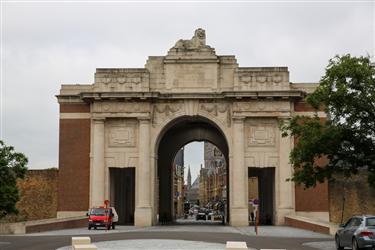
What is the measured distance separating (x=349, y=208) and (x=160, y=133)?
16829 millimetres

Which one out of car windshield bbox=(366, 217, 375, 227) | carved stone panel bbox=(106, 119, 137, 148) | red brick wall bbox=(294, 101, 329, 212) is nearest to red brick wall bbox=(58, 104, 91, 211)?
carved stone panel bbox=(106, 119, 137, 148)

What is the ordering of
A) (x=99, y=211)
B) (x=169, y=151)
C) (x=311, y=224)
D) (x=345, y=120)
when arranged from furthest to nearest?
1. (x=169, y=151)
2. (x=99, y=211)
3. (x=311, y=224)
4. (x=345, y=120)

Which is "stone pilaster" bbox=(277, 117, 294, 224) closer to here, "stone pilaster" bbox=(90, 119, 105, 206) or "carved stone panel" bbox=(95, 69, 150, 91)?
"carved stone panel" bbox=(95, 69, 150, 91)

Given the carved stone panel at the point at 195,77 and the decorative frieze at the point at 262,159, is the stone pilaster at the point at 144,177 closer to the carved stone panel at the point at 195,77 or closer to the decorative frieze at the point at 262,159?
the carved stone panel at the point at 195,77

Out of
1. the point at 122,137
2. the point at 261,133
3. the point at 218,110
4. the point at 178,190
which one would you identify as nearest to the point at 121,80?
the point at 122,137

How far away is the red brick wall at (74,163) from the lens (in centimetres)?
5359

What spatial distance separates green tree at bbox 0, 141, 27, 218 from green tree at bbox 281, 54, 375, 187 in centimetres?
2589

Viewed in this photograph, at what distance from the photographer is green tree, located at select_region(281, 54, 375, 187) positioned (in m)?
29.8

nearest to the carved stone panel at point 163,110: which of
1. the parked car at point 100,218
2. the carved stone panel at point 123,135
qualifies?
the carved stone panel at point 123,135

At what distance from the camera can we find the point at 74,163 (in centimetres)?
5403

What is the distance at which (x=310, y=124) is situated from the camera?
3194 centimetres

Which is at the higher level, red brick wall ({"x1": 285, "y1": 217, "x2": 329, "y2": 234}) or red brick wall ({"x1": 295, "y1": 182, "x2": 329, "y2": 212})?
red brick wall ({"x1": 295, "y1": 182, "x2": 329, "y2": 212})

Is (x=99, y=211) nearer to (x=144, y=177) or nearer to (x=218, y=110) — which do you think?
(x=144, y=177)

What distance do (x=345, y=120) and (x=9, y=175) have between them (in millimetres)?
28859
